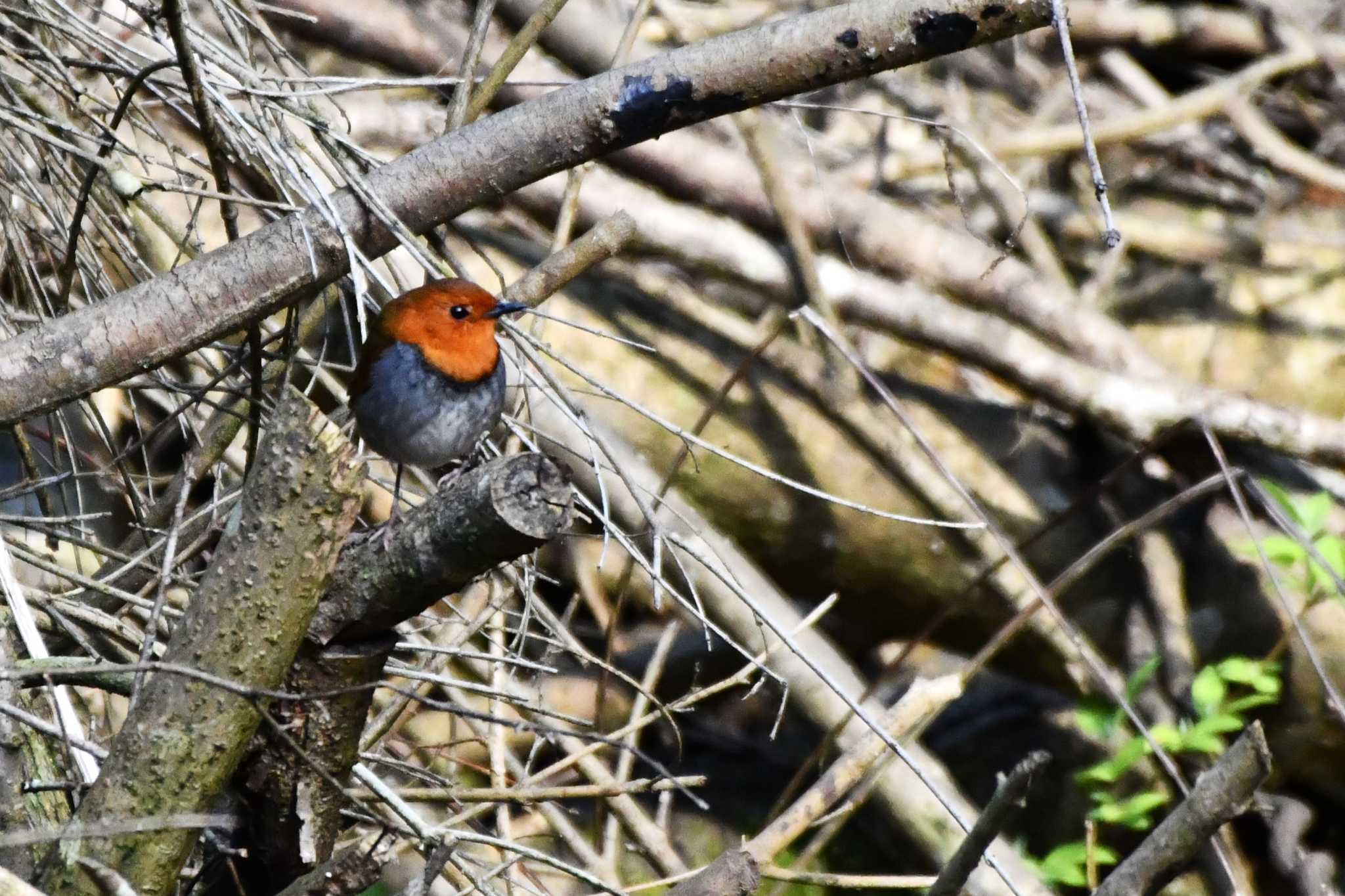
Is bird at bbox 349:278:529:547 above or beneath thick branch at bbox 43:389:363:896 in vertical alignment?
above

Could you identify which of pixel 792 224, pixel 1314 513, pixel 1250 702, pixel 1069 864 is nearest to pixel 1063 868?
pixel 1069 864

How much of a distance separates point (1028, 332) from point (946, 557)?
0.84m

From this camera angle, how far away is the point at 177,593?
3.91 metres

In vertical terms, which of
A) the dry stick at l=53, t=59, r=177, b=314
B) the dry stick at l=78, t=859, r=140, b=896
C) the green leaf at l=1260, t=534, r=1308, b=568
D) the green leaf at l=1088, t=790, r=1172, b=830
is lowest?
the green leaf at l=1088, t=790, r=1172, b=830

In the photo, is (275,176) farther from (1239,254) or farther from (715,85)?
(1239,254)

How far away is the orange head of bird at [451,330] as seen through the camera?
2963mm

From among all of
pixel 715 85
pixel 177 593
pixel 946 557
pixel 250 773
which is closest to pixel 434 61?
pixel 177 593

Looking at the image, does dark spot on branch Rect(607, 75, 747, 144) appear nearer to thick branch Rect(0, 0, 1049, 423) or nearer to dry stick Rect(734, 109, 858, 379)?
thick branch Rect(0, 0, 1049, 423)

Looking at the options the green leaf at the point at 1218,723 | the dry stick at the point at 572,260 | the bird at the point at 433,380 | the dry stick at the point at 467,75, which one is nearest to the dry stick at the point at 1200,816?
the dry stick at the point at 572,260

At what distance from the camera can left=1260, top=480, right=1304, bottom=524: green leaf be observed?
4.23 m

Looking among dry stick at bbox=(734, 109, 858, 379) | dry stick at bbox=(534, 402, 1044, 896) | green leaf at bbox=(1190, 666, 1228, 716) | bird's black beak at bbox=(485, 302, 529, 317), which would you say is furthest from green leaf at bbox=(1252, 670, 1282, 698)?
bird's black beak at bbox=(485, 302, 529, 317)

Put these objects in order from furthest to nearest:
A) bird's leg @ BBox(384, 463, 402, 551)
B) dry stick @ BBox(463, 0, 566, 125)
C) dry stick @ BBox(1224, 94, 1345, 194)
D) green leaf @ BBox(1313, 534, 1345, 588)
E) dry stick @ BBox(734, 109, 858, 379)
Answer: dry stick @ BBox(1224, 94, 1345, 194), dry stick @ BBox(734, 109, 858, 379), green leaf @ BBox(1313, 534, 1345, 588), dry stick @ BBox(463, 0, 566, 125), bird's leg @ BBox(384, 463, 402, 551)

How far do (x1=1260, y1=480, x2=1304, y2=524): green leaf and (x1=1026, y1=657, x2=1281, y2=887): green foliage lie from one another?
469 millimetres

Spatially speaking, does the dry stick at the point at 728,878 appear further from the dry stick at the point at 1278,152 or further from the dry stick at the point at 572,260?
the dry stick at the point at 1278,152
